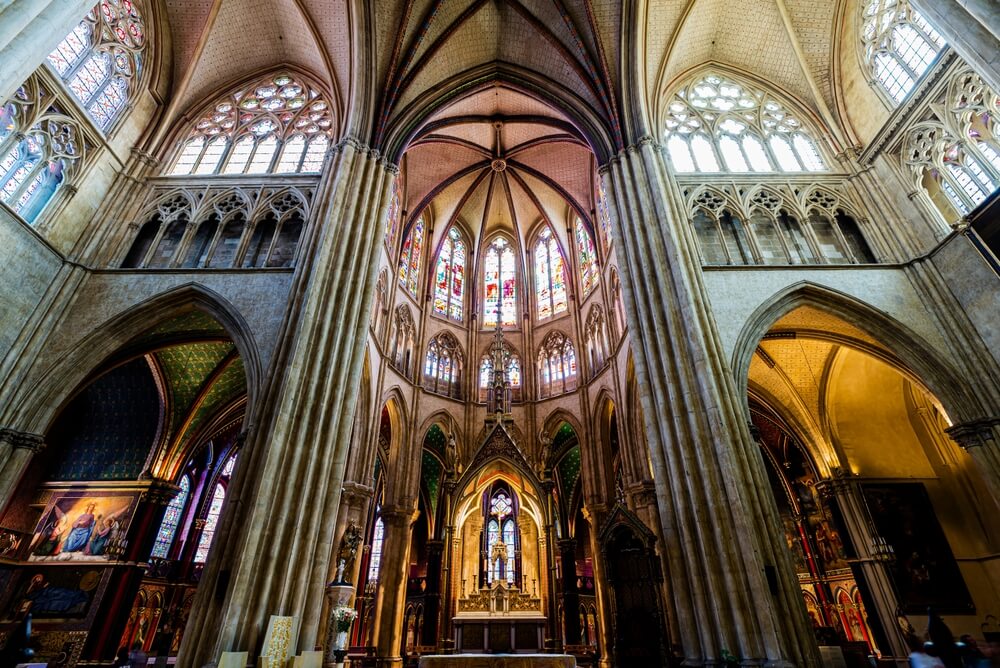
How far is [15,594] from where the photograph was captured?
1285 centimetres

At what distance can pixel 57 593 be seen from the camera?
13.0 meters

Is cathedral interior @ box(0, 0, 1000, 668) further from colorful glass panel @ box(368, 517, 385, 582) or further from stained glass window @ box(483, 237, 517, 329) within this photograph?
stained glass window @ box(483, 237, 517, 329)

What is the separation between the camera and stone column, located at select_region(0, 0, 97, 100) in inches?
229

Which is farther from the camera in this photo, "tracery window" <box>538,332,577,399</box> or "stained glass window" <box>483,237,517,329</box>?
"stained glass window" <box>483,237,517,329</box>

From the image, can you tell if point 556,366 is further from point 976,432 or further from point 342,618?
point 342,618

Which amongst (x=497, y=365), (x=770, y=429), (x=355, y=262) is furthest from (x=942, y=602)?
(x=355, y=262)

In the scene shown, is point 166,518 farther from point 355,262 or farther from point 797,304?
point 797,304

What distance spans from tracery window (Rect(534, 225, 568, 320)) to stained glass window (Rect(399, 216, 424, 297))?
5511 mm

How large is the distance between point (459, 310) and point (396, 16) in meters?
11.5

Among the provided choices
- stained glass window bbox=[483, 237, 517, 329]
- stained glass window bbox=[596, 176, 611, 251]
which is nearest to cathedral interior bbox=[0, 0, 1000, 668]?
stained glass window bbox=[596, 176, 611, 251]

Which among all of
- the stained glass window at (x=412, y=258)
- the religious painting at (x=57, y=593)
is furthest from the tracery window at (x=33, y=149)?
the stained glass window at (x=412, y=258)

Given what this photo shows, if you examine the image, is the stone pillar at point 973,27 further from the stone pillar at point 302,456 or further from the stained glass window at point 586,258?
the stained glass window at point 586,258

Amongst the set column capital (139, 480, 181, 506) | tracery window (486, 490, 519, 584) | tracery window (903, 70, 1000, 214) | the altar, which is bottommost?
the altar

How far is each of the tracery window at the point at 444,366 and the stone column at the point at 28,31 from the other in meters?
14.7
